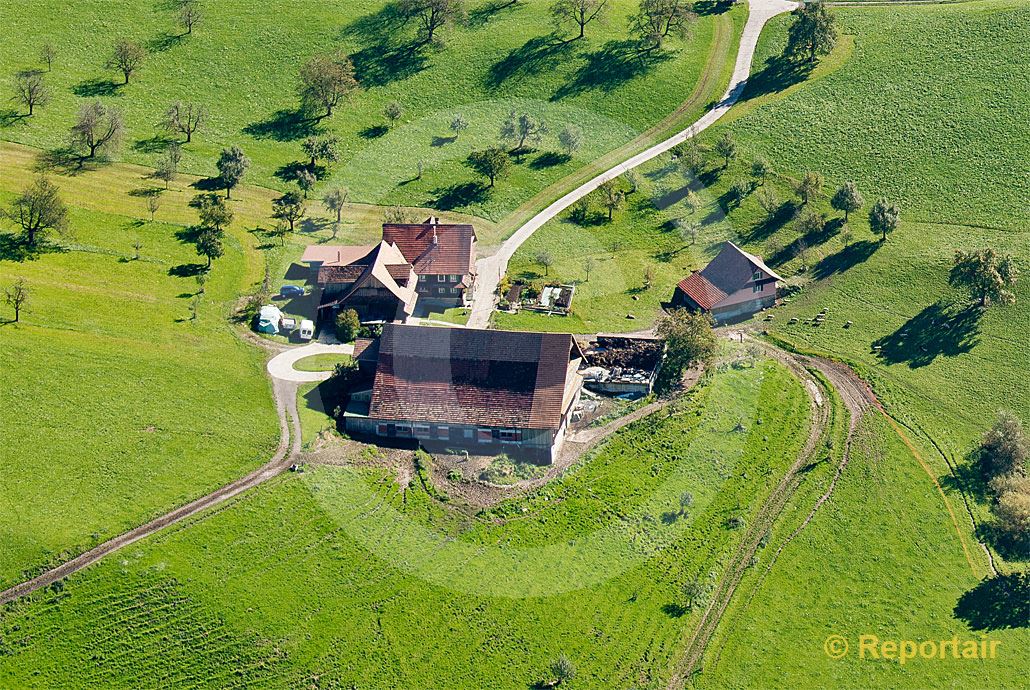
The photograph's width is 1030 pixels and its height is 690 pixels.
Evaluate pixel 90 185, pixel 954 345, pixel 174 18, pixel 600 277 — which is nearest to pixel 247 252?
pixel 90 185

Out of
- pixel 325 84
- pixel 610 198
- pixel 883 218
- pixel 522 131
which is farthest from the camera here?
pixel 325 84

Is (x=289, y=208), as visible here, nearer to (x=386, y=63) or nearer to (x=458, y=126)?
(x=458, y=126)

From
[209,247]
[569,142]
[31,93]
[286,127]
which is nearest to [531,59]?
[569,142]

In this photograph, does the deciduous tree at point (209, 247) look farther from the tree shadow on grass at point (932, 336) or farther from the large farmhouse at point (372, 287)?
the tree shadow on grass at point (932, 336)

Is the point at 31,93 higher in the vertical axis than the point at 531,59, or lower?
lower

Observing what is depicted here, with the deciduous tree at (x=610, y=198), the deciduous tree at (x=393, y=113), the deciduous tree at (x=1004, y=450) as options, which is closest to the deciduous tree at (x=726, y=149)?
the deciduous tree at (x=610, y=198)

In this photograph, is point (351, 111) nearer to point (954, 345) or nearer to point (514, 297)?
point (514, 297)
